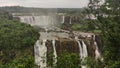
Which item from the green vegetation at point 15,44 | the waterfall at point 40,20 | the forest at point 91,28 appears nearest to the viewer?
the forest at point 91,28

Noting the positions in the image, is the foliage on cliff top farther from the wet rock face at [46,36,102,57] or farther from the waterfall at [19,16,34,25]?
the waterfall at [19,16,34,25]

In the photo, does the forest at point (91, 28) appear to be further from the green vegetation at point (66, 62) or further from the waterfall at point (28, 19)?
the waterfall at point (28, 19)

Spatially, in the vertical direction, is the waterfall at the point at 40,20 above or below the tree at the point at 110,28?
below

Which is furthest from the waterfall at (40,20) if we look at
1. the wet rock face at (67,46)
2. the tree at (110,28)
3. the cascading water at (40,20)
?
the tree at (110,28)

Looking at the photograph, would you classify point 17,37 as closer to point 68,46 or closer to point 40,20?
point 68,46

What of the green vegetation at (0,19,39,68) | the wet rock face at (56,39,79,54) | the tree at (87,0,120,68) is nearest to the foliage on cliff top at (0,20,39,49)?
the green vegetation at (0,19,39,68)

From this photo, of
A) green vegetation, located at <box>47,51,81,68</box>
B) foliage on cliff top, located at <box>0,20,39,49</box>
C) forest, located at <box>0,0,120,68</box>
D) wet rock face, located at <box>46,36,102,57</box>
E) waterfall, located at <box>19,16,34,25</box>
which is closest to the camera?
green vegetation, located at <box>47,51,81,68</box>

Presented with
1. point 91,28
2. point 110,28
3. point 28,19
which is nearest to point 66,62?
point 110,28

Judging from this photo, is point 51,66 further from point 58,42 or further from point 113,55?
point 58,42

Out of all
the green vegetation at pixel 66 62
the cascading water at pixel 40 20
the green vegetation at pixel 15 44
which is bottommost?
the cascading water at pixel 40 20

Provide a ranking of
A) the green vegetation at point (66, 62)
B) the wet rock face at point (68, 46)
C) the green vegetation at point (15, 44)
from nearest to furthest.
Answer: the green vegetation at point (66, 62) → the green vegetation at point (15, 44) → the wet rock face at point (68, 46)

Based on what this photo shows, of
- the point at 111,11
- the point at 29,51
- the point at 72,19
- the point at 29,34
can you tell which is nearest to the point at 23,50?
the point at 29,51
